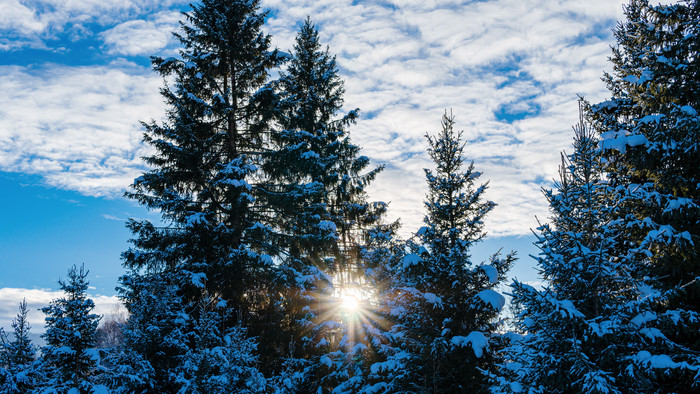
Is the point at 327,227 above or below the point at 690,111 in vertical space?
below

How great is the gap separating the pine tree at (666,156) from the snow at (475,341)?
3.97 m

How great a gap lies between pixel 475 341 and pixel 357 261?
10.2 m

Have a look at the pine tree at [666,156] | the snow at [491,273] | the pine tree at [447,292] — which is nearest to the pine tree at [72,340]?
the pine tree at [447,292]

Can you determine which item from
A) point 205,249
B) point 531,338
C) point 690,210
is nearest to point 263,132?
point 205,249

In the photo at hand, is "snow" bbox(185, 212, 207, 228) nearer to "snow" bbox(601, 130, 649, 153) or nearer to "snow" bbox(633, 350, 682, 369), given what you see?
"snow" bbox(601, 130, 649, 153)

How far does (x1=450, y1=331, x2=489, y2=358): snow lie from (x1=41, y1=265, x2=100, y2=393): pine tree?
10.6 metres

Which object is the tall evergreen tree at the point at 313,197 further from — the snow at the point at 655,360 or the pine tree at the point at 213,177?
the snow at the point at 655,360

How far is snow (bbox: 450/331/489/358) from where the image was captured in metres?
9.84

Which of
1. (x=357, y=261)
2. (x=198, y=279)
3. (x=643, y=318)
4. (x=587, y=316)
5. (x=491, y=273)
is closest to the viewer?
(x=643, y=318)

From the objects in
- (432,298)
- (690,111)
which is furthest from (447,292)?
(690,111)

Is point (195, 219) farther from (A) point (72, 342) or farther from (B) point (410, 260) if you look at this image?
(B) point (410, 260)

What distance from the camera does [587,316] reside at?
7059mm

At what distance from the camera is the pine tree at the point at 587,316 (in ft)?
20.8

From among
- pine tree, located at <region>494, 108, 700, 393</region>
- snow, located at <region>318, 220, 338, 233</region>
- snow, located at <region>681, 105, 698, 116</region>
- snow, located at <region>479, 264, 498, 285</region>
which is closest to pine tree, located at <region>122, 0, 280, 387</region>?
snow, located at <region>318, 220, 338, 233</region>
